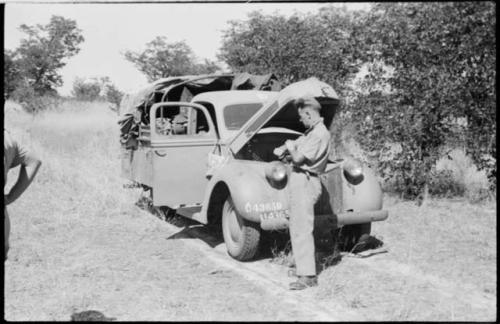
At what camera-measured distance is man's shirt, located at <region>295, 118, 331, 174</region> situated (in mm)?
5375

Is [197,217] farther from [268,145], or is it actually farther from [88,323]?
[88,323]

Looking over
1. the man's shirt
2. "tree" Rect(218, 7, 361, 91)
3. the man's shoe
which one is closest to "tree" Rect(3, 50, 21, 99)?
"tree" Rect(218, 7, 361, 91)

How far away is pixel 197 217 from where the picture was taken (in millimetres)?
7102

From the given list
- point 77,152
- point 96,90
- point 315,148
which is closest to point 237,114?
point 315,148

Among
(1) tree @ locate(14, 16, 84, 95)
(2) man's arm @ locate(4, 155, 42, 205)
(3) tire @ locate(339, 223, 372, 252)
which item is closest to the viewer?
(2) man's arm @ locate(4, 155, 42, 205)

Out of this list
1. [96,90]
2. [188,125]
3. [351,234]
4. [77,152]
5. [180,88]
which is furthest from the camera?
[96,90]

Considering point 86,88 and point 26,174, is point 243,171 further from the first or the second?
point 86,88

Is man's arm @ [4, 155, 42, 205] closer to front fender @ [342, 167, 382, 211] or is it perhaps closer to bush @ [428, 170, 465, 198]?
front fender @ [342, 167, 382, 211]

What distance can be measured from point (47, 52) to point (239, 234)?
795 inches

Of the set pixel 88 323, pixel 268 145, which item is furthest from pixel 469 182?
pixel 88 323

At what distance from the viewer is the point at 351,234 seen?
6.93 meters

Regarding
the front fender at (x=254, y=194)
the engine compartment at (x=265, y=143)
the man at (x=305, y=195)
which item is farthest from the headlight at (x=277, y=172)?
the engine compartment at (x=265, y=143)

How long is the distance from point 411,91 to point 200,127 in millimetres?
3314

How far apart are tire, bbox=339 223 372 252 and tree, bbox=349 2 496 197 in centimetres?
287
